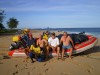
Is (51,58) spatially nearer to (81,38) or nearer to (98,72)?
(81,38)

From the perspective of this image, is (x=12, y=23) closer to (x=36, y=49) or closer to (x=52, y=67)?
(x=36, y=49)

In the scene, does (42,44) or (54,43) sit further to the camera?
(54,43)

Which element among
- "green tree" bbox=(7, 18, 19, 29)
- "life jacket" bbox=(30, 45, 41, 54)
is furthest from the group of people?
"green tree" bbox=(7, 18, 19, 29)

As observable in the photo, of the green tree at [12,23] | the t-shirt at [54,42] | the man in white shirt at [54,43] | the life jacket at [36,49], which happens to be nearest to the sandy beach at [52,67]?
the life jacket at [36,49]

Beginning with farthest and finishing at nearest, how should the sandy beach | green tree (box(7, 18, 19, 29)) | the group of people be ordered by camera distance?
green tree (box(7, 18, 19, 29))
the group of people
the sandy beach

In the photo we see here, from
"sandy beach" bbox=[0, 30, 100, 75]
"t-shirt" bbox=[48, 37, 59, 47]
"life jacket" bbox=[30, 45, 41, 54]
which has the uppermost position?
"t-shirt" bbox=[48, 37, 59, 47]

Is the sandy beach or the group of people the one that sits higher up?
the group of people

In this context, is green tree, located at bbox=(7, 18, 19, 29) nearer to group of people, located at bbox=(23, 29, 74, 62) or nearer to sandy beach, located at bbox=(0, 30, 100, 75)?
group of people, located at bbox=(23, 29, 74, 62)

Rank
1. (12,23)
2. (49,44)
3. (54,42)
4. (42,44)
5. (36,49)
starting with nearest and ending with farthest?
(36,49)
(42,44)
(54,42)
(49,44)
(12,23)

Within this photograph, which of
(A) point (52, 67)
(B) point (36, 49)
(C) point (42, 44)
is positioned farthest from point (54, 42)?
(A) point (52, 67)

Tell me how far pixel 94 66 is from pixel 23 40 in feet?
12.5

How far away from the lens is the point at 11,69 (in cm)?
678

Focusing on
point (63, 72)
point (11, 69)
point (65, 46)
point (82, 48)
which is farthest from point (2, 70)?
point (82, 48)

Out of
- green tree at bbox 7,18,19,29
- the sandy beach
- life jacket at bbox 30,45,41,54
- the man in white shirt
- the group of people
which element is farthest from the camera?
green tree at bbox 7,18,19,29
